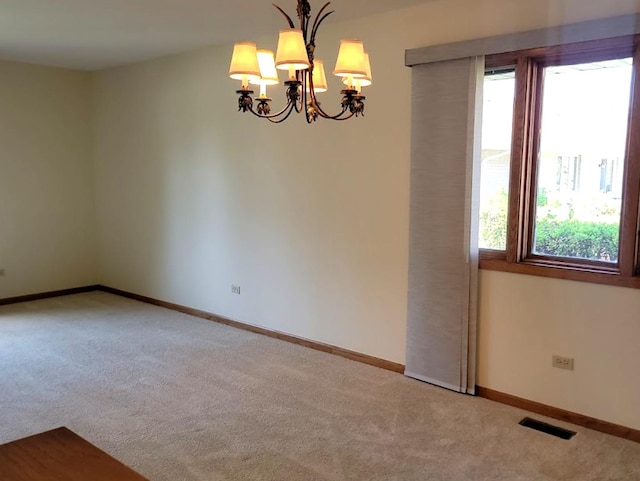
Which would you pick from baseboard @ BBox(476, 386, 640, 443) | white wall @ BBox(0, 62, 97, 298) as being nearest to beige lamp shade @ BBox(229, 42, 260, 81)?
baseboard @ BBox(476, 386, 640, 443)

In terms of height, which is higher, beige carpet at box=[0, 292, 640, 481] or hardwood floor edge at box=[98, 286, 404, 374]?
hardwood floor edge at box=[98, 286, 404, 374]

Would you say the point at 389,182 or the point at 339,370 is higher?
the point at 389,182

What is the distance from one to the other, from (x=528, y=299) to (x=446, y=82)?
1.45 meters

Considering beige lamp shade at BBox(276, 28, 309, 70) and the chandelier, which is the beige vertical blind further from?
beige lamp shade at BBox(276, 28, 309, 70)

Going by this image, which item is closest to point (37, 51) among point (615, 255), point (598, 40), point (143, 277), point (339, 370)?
point (143, 277)

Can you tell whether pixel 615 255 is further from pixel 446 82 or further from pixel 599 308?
pixel 446 82

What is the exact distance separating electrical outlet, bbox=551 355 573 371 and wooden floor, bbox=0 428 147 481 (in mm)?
2521

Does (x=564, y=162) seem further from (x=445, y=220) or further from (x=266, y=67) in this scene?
(x=266, y=67)

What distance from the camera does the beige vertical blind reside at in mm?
3475

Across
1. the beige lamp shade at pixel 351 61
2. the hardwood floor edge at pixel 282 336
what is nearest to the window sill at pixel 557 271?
the hardwood floor edge at pixel 282 336

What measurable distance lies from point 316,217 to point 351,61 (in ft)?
7.16

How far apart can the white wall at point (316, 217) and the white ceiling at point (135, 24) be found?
329 mm

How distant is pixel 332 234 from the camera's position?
4.35 meters

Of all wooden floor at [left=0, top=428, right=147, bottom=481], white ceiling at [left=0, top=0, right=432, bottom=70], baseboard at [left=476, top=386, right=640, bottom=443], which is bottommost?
baseboard at [left=476, top=386, right=640, bottom=443]
